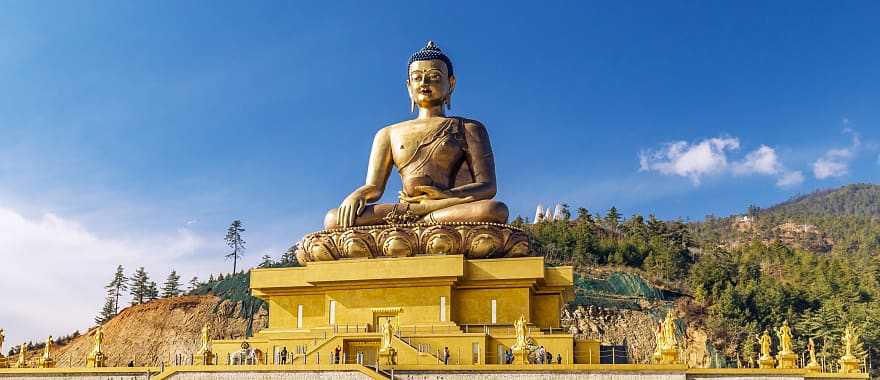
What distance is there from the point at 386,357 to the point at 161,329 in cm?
3208

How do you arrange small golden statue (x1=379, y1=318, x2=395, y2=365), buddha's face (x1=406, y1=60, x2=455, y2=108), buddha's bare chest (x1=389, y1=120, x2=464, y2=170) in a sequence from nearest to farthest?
1. small golden statue (x1=379, y1=318, x2=395, y2=365)
2. buddha's bare chest (x1=389, y1=120, x2=464, y2=170)
3. buddha's face (x1=406, y1=60, x2=455, y2=108)

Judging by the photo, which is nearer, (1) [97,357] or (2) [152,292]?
(1) [97,357]

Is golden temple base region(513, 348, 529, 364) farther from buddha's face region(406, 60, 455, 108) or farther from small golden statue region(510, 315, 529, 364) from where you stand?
buddha's face region(406, 60, 455, 108)

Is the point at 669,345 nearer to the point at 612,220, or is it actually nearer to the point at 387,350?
the point at 387,350

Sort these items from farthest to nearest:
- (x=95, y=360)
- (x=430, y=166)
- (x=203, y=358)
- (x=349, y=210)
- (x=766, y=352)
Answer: (x=430, y=166)
(x=349, y=210)
(x=95, y=360)
(x=203, y=358)
(x=766, y=352)

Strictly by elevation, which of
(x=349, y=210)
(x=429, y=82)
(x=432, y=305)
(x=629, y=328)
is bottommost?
(x=629, y=328)

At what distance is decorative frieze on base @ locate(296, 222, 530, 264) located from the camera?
1706 centimetres

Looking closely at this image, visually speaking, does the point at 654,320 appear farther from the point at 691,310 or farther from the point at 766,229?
the point at 766,229

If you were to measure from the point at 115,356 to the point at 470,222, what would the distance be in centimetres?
2944

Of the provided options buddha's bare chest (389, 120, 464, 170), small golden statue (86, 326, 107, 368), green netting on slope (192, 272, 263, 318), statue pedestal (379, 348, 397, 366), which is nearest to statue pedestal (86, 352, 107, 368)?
small golden statue (86, 326, 107, 368)

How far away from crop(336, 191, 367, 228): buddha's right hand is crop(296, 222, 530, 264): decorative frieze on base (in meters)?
0.25

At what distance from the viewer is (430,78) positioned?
774 inches

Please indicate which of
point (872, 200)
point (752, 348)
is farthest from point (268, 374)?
point (872, 200)

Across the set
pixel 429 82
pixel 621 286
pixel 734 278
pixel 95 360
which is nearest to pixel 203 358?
pixel 95 360
